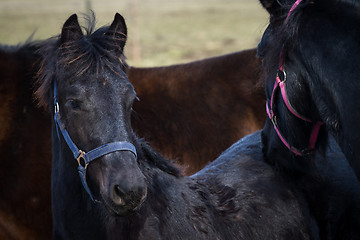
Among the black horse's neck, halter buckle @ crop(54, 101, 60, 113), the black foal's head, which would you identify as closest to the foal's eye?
the black foal's head

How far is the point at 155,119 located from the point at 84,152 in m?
2.08

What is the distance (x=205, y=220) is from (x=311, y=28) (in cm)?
111

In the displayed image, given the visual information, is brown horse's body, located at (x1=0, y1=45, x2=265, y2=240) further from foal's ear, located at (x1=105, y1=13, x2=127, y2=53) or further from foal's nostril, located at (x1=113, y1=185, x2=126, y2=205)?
foal's nostril, located at (x1=113, y1=185, x2=126, y2=205)

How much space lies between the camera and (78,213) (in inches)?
93.8

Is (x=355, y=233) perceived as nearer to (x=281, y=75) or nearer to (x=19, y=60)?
(x=281, y=75)

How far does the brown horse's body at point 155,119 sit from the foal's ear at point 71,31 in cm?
144

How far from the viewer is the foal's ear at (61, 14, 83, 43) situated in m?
2.41

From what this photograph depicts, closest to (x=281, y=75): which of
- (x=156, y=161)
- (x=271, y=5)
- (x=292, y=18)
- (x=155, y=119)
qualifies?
(x=292, y=18)

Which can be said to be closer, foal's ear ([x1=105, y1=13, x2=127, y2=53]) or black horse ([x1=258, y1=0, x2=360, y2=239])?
black horse ([x1=258, y1=0, x2=360, y2=239])

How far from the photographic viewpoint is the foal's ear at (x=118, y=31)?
98.6 inches

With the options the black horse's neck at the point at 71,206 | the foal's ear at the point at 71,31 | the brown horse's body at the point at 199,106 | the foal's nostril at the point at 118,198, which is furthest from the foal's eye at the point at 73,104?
the brown horse's body at the point at 199,106

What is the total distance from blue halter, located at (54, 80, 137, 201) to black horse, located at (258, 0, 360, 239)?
0.91m

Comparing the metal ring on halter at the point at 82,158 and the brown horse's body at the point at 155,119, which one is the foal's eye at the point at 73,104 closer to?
the metal ring on halter at the point at 82,158

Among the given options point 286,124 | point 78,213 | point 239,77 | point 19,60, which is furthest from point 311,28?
point 19,60
